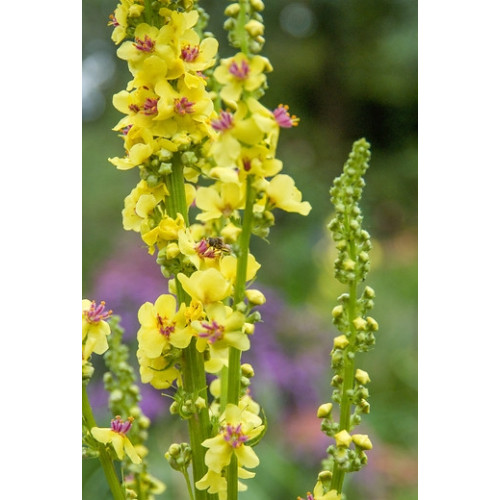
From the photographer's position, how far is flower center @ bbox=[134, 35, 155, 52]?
621 millimetres

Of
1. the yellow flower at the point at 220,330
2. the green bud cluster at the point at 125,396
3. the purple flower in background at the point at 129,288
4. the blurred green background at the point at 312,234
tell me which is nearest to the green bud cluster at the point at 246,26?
the yellow flower at the point at 220,330

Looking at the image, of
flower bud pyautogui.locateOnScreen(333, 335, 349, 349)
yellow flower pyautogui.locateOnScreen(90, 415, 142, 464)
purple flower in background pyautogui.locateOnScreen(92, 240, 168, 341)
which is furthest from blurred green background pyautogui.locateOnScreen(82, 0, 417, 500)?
flower bud pyautogui.locateOnScreen(333, 335, 349, 349)

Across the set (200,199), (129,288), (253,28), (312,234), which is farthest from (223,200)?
(312,234)

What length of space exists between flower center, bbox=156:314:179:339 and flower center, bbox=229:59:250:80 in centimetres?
21

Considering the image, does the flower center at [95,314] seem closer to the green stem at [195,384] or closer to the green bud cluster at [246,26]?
the green stem at [195,384]

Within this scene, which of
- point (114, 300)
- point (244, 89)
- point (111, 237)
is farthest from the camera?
point (111, 237)

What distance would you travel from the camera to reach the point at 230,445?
593 mm

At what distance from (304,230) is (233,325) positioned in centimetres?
252

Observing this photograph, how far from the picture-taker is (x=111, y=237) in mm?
2715

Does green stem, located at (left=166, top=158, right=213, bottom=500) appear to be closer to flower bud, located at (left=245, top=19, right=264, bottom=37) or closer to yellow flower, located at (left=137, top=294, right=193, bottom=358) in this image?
yellow flower, located at (left=137, top=294, right=193, bottom=358)

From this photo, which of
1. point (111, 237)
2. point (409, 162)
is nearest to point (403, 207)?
point (409, 162)

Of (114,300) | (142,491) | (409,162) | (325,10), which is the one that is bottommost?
(142,491)

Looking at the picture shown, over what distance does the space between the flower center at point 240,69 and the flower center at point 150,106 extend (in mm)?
91
